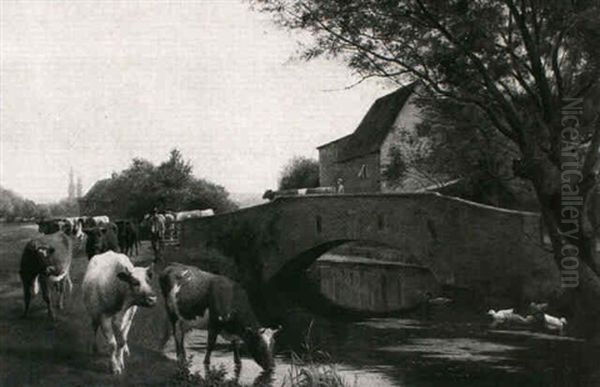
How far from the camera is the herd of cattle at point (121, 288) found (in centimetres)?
416

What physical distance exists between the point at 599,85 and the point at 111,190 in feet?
11.8

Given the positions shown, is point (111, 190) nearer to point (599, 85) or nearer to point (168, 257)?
point (168, 257)

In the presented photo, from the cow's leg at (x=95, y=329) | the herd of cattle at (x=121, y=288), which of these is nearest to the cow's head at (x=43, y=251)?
the herd of cattle at (x=121, y=288)

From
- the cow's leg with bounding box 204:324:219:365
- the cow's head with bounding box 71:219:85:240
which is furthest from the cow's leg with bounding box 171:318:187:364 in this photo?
the cow's head with bounding box 71:219:85:240

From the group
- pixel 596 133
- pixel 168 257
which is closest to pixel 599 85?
pixel 596 133

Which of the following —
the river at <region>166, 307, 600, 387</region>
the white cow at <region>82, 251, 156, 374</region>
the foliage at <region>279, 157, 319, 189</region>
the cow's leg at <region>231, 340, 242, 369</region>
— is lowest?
the river at <region>166, 307, 600, 387</region>

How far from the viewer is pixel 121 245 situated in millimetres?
4379

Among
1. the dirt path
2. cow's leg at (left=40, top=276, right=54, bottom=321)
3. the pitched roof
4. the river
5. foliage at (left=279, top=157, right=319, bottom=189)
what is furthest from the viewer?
the pitched roof

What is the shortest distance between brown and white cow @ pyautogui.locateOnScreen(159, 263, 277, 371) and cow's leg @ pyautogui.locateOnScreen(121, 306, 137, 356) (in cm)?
27

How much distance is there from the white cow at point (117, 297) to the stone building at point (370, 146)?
5.12 feet

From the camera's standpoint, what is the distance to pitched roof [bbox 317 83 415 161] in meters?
5.55

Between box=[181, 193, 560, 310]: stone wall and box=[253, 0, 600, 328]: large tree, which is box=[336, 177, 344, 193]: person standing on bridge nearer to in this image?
box=[181, 193, 560, 310]: stone wall

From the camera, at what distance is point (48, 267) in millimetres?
4371

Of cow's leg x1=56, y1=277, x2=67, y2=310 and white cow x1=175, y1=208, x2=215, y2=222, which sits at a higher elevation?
white cow x1=175, y1=208, x2=215, y2=222
